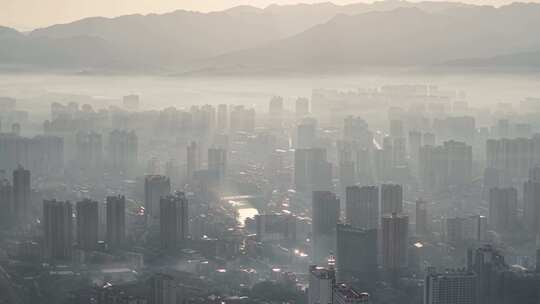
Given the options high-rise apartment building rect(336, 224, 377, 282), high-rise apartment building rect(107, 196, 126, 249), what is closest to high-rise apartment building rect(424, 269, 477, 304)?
high-rise apartment building rect(336, 224, 377, 282)

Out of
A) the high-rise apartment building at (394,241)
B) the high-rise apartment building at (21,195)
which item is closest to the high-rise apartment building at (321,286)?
the high-rise apartment building at (394,241)

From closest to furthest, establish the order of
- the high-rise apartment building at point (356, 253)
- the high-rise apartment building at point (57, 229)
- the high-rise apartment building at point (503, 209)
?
1. the high-rise apartment building at point (356, 253)
2. the high-rise apartment building at point (57, 229)
3. the high-rise apartment building at point (503, 209)

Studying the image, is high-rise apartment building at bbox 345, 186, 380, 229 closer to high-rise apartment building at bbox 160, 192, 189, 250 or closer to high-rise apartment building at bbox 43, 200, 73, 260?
high-rise apartment building at bbox 160, 192, 189, 250

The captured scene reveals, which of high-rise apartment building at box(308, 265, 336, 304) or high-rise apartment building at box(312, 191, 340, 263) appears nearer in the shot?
high-rise apartment building at box(308, 265, 336, 304)

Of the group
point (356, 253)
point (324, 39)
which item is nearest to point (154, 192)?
point (356, 253)

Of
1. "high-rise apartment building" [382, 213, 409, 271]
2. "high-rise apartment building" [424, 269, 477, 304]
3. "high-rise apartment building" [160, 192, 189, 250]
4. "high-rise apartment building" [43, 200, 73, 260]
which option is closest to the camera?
"high-rise apartment building" [424, 269, 477, 304]

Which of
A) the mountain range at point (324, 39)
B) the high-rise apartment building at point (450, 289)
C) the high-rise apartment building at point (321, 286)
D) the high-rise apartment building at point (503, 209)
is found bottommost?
the high-rise apartment building at point (450, 289)

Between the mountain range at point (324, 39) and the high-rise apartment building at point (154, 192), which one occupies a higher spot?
the mountain range at point (324, 39)

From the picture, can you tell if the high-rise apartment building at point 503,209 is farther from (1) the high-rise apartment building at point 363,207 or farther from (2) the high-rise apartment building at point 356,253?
(2) the high-rise apartment building at point 356,253
